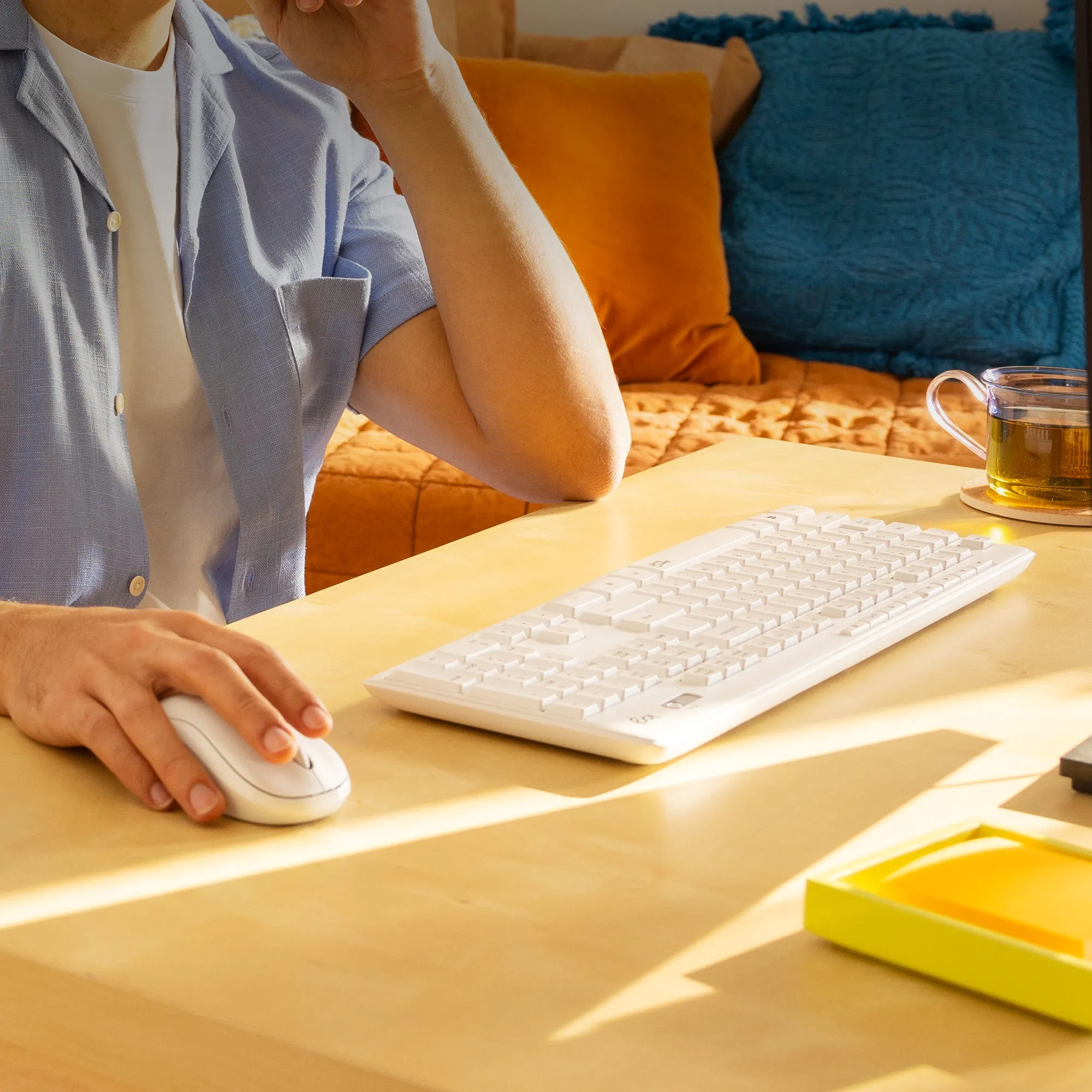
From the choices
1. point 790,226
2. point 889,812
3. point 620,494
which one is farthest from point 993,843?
point 790,226

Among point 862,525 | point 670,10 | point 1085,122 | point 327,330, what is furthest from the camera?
point 670,10

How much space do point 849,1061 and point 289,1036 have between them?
163mm

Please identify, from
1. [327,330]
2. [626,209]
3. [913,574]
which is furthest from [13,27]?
[626,209]

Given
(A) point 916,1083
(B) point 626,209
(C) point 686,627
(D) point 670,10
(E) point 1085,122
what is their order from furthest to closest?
(D) point 670,10 < (B) point 626,209 < (C) point 686,627 < (E) point 1085,122 < (A) point 916,1083

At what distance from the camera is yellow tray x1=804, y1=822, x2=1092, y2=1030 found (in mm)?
423

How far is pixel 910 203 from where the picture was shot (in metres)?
2.65

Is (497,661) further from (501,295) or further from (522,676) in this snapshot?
(501,295)

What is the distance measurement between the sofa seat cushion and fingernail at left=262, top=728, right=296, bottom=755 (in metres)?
1.39

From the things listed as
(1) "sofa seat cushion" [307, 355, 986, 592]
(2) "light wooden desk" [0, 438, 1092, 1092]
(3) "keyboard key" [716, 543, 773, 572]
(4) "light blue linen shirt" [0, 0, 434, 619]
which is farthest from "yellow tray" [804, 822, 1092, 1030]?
(1) "sofa seat cushion" [307, 355, 986, 592]

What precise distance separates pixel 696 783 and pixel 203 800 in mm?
204

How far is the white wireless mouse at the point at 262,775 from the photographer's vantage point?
→ 558 millimetres

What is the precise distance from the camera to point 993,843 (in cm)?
51

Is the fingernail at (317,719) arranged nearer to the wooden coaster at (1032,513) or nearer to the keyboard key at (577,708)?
the keyboard key at (577,708)

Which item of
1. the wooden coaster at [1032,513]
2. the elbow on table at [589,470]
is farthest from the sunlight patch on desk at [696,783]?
the elbow on table at [589,470]
